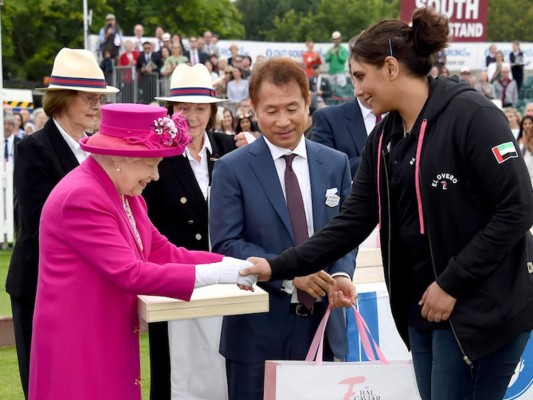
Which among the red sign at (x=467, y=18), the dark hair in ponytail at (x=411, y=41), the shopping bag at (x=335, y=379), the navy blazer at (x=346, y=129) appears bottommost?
the shopping bag at (x=335, y=379)

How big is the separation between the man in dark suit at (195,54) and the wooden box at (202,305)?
20.1 m

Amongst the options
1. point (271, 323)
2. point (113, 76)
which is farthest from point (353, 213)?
point (113, 76)

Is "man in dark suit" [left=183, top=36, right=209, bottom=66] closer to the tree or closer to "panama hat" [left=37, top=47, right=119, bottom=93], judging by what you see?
"panama hat" [left=37, top=47, right=119, bottom=93]

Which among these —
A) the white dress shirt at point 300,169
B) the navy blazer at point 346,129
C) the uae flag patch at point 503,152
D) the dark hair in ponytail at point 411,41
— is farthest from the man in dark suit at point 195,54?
the uae flag patch at point 503,152

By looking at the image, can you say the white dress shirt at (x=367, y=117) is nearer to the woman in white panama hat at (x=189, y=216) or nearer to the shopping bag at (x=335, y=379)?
the woman in white panama hat at (x=189, y=216)

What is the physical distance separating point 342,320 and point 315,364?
16.3 inches

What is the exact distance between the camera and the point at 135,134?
3701mm

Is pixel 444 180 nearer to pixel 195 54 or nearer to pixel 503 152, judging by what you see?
pixel 503 152

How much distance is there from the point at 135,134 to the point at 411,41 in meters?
1.07

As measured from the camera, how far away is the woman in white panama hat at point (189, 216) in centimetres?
564

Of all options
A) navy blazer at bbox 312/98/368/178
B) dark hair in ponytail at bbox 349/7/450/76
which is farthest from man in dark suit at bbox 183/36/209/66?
dark hair in ponytail at bbox 349/7/450/76

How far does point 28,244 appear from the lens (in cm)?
502

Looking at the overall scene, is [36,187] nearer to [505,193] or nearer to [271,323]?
[271,323]

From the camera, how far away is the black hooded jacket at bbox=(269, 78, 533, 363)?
11.0 ft
